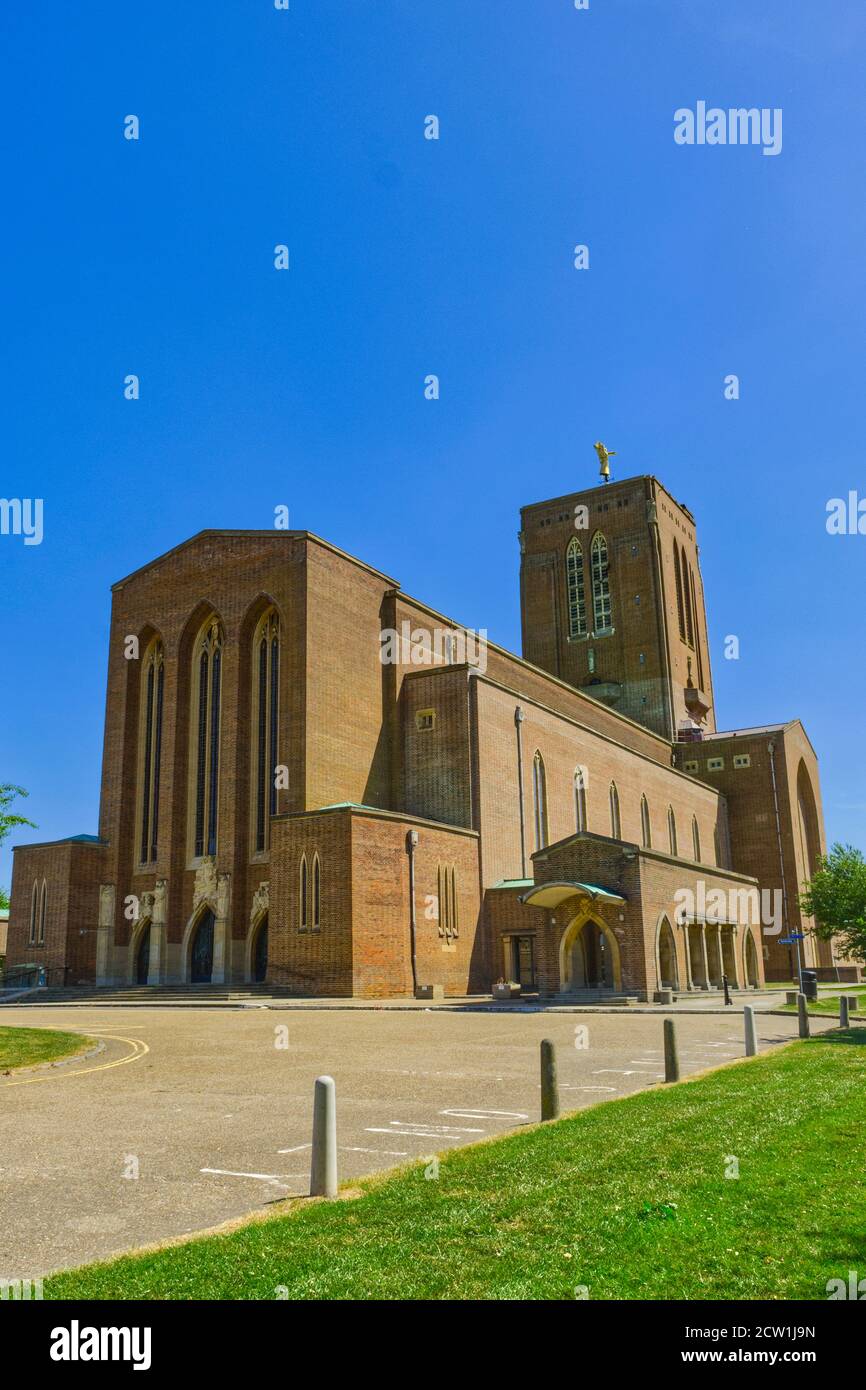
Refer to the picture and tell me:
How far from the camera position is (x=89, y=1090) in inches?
490

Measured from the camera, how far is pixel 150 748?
45.6 meters

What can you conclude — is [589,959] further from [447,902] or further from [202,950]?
[202,950]

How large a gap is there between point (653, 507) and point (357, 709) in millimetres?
40398

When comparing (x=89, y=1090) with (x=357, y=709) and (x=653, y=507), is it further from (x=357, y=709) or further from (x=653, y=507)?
(x=653, y=507)

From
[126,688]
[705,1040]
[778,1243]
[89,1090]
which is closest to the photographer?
[778,1243]

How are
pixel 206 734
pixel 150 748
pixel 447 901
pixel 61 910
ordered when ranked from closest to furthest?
pixel 447 901 → pixel 61 910 → pixel 206 734 → pixel 150 748

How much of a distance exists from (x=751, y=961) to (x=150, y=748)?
2895 cm

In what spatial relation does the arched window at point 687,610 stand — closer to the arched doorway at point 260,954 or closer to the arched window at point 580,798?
the arched window at point 580,798

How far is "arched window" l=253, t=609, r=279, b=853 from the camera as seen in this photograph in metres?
40.3

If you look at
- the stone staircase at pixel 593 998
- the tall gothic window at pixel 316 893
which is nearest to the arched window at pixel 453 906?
the stone staircase at pixel 593 998

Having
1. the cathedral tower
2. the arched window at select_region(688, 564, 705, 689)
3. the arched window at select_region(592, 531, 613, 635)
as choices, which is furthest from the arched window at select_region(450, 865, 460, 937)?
the arched window at select_region(688, 564, 705, 689)

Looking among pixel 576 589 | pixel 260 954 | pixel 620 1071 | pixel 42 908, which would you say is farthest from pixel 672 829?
pixel 620 1071
